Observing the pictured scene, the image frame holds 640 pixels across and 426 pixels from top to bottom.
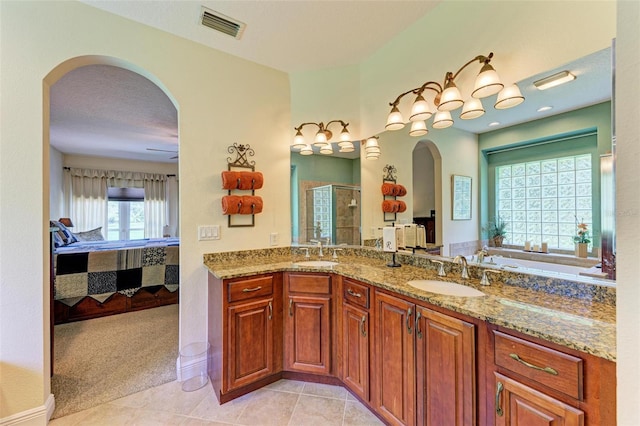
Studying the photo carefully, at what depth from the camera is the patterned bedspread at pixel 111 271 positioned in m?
3.24

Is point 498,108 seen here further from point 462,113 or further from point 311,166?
point 311,166

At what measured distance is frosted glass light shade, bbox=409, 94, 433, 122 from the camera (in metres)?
1.93

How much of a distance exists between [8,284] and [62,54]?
58.4 inches

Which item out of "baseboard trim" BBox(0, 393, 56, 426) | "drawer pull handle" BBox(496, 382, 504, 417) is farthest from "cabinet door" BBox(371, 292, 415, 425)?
"baseboard trim" BBox(0, 393, 56, 426)

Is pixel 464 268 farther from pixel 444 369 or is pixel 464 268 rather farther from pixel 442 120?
pixel 442 120

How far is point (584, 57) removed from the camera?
1.29m

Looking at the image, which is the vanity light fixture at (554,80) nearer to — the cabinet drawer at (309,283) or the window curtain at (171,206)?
the cabinet drawer at (309,283)

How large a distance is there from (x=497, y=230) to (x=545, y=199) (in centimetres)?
29

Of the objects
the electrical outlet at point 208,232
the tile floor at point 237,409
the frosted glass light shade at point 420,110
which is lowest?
the tile floor at point 237,409

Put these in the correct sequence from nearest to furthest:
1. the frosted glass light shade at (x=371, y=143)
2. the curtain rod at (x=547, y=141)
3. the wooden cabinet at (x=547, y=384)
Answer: the wooden cabinet at (x=547, y=384) < the curtain rod at (x=547, y=141) < the frosted glass light shade at (x=371, y=143)

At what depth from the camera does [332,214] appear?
271 centimetres

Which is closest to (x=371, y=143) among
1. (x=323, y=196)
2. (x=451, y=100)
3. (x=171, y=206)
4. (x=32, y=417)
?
(x=323, y=196)

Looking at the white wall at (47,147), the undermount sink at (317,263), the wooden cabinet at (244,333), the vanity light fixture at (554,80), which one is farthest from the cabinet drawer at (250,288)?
the vanity light fixture at (554,80)

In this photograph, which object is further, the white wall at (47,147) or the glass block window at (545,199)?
the white wall at (47,147)
